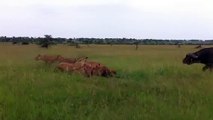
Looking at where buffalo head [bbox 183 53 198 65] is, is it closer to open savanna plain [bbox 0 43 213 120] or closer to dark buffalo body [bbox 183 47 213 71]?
dark buffalo body [bbox 183 47 213 71]

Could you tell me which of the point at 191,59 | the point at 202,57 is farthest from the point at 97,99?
the point at 191,59

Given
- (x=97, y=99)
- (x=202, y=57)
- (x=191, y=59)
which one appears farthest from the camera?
(x=191, y=59)

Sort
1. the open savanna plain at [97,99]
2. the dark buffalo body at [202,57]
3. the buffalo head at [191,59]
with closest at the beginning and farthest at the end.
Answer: the open savanna plain at [97,99], the dark buffalo body at [202,57], the buffalo head at [191,59]

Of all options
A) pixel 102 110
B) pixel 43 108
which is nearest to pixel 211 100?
pixel 102 110

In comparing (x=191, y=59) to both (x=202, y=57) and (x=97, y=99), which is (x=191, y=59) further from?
(x=97, y=99)

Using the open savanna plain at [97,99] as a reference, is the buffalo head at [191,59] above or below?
below

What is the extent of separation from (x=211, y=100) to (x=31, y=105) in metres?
3.44

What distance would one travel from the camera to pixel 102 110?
25.7 feet

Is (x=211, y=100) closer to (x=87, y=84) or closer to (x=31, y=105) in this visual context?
(x=87, y=84)

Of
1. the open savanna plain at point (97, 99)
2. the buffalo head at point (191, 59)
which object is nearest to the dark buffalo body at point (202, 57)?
the buffalo head at point (191, 59)

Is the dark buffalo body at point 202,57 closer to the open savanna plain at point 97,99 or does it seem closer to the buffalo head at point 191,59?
the buffalo head at point 191,59

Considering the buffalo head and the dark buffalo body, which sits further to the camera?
the buffalo head

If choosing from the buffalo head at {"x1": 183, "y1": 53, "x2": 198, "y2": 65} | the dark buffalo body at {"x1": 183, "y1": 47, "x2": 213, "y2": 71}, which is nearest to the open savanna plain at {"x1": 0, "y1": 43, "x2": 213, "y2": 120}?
the dark buffalo body at {"x1": 183, "y1": 47, "x2": 213, "y2": 71}

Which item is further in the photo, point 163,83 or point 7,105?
point 163,83
